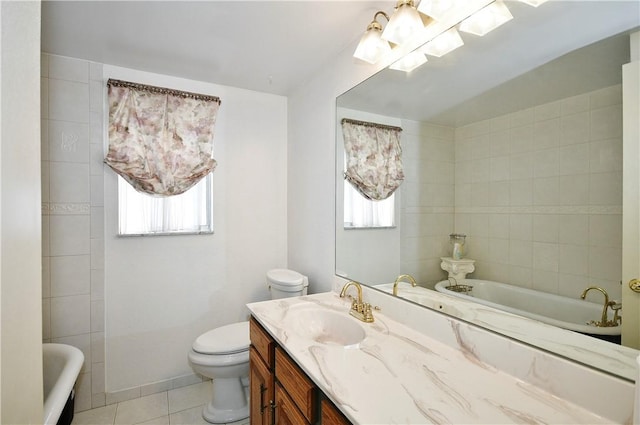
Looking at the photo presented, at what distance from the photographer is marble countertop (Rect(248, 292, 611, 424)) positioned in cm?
A: 75

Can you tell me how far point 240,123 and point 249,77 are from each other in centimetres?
39

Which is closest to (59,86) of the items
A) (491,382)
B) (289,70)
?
(289,70)

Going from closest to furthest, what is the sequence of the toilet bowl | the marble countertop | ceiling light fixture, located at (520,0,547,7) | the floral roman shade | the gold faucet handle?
1. the marble countertop
2. ceiling light fixture, located at (520,0,547,7)
3. the gold faucet handle
4. the toilet bowl
5. the floral roman shade

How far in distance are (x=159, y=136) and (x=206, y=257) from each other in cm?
100

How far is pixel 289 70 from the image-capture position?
2193 millimetres

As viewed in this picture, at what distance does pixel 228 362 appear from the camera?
1846 mm

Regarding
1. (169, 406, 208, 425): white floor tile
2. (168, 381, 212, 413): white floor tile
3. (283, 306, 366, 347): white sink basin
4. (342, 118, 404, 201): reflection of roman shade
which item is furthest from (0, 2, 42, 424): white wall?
(168, 381, 212, 413): white floor tile

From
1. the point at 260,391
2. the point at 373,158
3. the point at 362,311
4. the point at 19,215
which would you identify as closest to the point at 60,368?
the point at 260,391

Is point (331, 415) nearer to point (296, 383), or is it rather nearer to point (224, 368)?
point (296, 383)

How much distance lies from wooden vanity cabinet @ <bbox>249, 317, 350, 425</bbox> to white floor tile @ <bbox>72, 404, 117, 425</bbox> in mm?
1161

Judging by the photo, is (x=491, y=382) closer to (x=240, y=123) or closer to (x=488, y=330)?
(x=488, y=330)

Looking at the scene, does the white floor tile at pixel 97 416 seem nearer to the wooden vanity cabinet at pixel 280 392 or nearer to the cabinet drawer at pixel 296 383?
the wooden vanity cabinet at pixel 280 392

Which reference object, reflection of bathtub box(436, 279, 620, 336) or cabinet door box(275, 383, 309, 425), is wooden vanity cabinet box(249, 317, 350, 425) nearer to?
cabinet door box(275, 383, 309, 425)

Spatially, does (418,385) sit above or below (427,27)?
below
